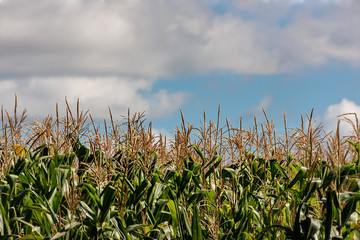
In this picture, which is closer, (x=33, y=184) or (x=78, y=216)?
(x=78, y=216)

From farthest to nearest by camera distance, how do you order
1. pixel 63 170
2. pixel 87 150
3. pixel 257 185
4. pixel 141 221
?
pixel 257 185, pixel 87 150, pixel 141 221, pixel 63 170

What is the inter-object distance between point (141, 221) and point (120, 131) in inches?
57.5

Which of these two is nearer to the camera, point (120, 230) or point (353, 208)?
point (353, 208)

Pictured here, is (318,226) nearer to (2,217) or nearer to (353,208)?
(353,208)

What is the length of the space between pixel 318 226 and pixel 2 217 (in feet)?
10.2

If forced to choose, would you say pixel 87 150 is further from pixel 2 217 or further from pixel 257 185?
pixel 257 185

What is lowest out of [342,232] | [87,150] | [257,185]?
[342,232]

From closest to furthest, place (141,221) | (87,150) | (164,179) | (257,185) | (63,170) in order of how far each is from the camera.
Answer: (63,170)
(141,221)
(164,179)
(87,150)
(257,185)

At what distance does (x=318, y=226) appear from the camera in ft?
12.6

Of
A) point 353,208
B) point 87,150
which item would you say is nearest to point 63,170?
point 87,150

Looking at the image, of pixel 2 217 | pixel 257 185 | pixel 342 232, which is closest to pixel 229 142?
pixel 257 185

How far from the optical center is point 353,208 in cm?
396

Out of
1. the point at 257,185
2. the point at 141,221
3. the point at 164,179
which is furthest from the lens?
the point at 257,185

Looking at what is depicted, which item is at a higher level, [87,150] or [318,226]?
[87,150]
